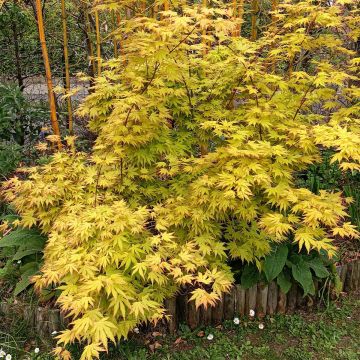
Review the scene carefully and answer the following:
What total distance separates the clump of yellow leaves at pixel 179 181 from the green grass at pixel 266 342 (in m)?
0.23

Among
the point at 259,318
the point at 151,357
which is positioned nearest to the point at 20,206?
the point at 151,357

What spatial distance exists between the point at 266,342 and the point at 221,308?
1.27 ft

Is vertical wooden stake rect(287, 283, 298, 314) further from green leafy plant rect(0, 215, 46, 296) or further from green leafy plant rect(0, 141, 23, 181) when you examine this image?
green leafy plant rect(0, 141, 23, 181)

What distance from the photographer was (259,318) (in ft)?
9.78

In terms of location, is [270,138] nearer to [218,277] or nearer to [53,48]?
[218,277]

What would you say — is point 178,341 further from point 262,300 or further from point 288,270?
point 288,270

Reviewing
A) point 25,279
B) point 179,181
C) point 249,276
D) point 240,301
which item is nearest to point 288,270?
point 249,276

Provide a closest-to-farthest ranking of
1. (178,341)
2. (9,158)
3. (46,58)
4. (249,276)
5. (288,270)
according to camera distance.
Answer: (178,341) → (249,276) → (288,270) → (46,58) → (9,158)

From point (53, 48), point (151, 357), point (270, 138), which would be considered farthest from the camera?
point (53, 48)

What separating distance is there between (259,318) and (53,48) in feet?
18.4

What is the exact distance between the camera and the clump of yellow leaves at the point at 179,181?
223cm

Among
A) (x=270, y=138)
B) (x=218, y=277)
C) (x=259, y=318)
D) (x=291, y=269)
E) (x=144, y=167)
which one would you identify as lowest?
(x=259, y=318)

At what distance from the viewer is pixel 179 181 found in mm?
2881

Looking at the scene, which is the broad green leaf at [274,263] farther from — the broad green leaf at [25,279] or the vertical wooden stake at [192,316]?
the broad green leaf at [25,279]
